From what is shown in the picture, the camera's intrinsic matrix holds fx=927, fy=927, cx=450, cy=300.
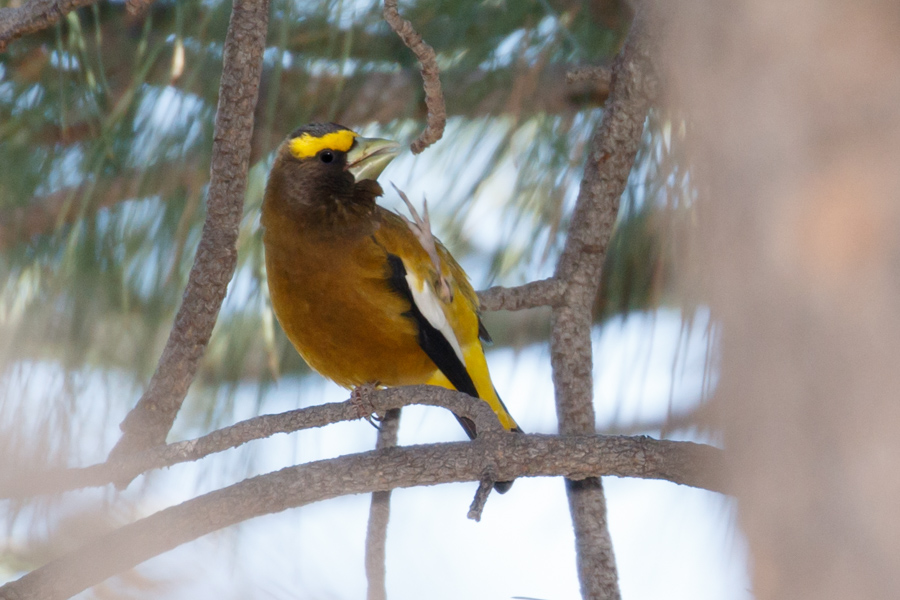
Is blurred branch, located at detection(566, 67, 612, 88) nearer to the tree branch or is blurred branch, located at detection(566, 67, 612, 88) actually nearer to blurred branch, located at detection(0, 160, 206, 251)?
the tree branch

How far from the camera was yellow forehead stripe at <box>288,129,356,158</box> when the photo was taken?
144 cm

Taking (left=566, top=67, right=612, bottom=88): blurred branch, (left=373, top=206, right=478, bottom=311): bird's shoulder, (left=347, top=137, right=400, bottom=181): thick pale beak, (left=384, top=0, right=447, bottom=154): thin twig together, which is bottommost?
(left=384, top=0, right=447, bottom=154): thin twig

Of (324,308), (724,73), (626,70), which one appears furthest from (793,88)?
(324,308)

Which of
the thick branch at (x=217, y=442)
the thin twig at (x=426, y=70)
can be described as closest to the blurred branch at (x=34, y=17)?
the thin twig at (x=426, y=70)

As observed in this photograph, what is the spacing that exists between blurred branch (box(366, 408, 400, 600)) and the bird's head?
0.40 m

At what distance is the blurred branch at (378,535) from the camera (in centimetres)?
115

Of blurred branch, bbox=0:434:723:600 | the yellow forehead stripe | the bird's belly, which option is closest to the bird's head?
the yellow forehead stripe

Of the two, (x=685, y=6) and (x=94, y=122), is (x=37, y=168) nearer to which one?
(x=94, y=122)

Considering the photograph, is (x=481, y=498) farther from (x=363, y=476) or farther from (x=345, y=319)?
(x=345, y=319)

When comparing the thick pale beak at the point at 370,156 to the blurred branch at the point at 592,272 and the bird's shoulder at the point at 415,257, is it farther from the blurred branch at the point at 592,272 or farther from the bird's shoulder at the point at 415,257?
the blurred branch at the point at 592,272

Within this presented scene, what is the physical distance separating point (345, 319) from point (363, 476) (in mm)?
487

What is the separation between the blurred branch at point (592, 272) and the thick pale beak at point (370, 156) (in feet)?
0.98

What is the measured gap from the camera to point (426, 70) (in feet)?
3.60

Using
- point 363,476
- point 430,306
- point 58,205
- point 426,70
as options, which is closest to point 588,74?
point 426,70
